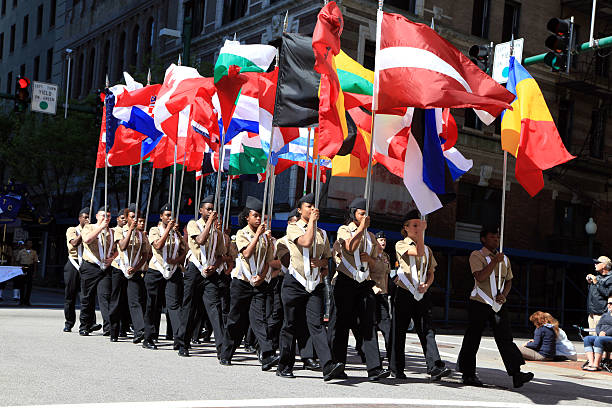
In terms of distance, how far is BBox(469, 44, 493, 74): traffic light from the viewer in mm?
16672

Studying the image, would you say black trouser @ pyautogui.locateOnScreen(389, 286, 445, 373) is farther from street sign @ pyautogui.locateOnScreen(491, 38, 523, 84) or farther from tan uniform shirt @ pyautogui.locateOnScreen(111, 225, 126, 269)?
street sign @ pyautogui.locateOnScreen(491, 38, 523, 84)

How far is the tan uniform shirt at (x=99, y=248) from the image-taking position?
13664 mm

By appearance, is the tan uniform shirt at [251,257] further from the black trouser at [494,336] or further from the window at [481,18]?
the window at [481,18]

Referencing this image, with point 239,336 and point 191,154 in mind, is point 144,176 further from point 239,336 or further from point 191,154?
point 239,336

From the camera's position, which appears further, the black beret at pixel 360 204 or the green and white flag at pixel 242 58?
the green and white flag at pixel 242 58

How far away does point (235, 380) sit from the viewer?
911 centimetres

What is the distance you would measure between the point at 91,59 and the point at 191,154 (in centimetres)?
3079

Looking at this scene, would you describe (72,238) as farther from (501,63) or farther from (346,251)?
(501,63)

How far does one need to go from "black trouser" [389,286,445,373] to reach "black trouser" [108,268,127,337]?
479cm

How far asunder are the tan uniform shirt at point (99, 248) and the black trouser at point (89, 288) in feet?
0.35

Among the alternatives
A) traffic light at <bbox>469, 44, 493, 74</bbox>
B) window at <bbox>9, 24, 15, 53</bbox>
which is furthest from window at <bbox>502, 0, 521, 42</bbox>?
window at <bbox>9, 24, 15, 53</bbox>

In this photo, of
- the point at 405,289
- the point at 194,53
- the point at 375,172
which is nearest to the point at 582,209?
the point at 375,172

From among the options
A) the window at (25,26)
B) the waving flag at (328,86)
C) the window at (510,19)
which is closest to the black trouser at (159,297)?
the waving flag at (328,86)

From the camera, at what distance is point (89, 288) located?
1371 cm
